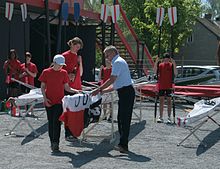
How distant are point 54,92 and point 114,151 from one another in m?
1.41

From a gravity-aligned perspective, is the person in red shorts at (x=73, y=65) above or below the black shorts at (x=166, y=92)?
above

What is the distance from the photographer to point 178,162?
8.11 metres

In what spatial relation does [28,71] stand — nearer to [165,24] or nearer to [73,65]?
[73,65]

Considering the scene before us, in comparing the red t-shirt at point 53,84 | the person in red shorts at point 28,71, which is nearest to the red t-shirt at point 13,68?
the person in red shorts at point 28,71

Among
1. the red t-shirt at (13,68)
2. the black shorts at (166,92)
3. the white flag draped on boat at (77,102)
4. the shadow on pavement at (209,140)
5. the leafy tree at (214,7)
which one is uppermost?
the leafy tree at (214,7)

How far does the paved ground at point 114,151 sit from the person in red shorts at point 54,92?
335 millimetres

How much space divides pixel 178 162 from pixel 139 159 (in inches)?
24.2

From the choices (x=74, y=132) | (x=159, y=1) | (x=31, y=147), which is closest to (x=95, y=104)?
(x=74, y=132)

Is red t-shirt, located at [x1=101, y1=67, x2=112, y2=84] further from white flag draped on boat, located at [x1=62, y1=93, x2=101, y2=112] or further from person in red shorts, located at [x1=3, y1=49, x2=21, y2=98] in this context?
white flag draped on boat, located at [x1=62, y1=93, x2=101, y2=112]

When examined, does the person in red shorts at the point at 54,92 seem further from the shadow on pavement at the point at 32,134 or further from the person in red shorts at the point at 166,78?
the person in red shorts at the point at 166,78

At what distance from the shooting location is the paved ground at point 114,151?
7893 millimetres

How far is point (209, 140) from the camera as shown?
1030 centimetres

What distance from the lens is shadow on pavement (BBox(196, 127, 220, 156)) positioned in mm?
9184

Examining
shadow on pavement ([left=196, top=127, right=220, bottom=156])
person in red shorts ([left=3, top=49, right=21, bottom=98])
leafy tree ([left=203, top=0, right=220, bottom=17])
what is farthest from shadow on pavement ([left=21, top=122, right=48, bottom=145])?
leafy tree ([left=203, top=0, right=220, bottom=17])
